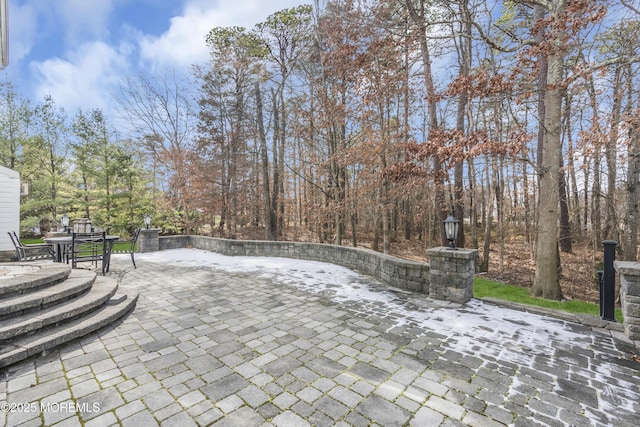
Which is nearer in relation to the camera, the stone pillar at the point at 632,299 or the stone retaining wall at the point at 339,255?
the stone pillar at the point at 632,299

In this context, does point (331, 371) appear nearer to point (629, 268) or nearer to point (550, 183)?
point (629, 268)

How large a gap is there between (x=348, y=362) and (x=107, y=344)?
2.43m

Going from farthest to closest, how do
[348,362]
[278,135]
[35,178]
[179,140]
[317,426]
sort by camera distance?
[35,178] → [179,140] → [278,135] → [348,362] → [317,426]

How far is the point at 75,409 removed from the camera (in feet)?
5.98

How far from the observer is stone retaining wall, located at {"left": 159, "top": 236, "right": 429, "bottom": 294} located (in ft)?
15.7

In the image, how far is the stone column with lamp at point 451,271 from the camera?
4.11 metres

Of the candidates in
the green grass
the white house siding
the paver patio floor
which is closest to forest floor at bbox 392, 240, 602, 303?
the green grass

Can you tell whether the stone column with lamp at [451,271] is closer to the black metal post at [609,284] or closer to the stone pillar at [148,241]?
the black metal post at [609,284]

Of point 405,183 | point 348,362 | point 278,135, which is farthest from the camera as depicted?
point 278,135

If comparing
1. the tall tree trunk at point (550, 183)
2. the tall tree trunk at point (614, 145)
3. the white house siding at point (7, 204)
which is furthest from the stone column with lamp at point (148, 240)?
the tall tree trunk at point (614, 145)

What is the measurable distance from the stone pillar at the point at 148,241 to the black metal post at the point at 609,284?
11532 millimetres

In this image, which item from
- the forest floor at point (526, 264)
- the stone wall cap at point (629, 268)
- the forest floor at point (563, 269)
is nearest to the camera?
the stone wall cap at point (629, 268)

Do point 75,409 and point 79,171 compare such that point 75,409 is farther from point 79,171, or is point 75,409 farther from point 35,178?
point 35,178

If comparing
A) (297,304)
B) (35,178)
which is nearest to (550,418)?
(297,304)
